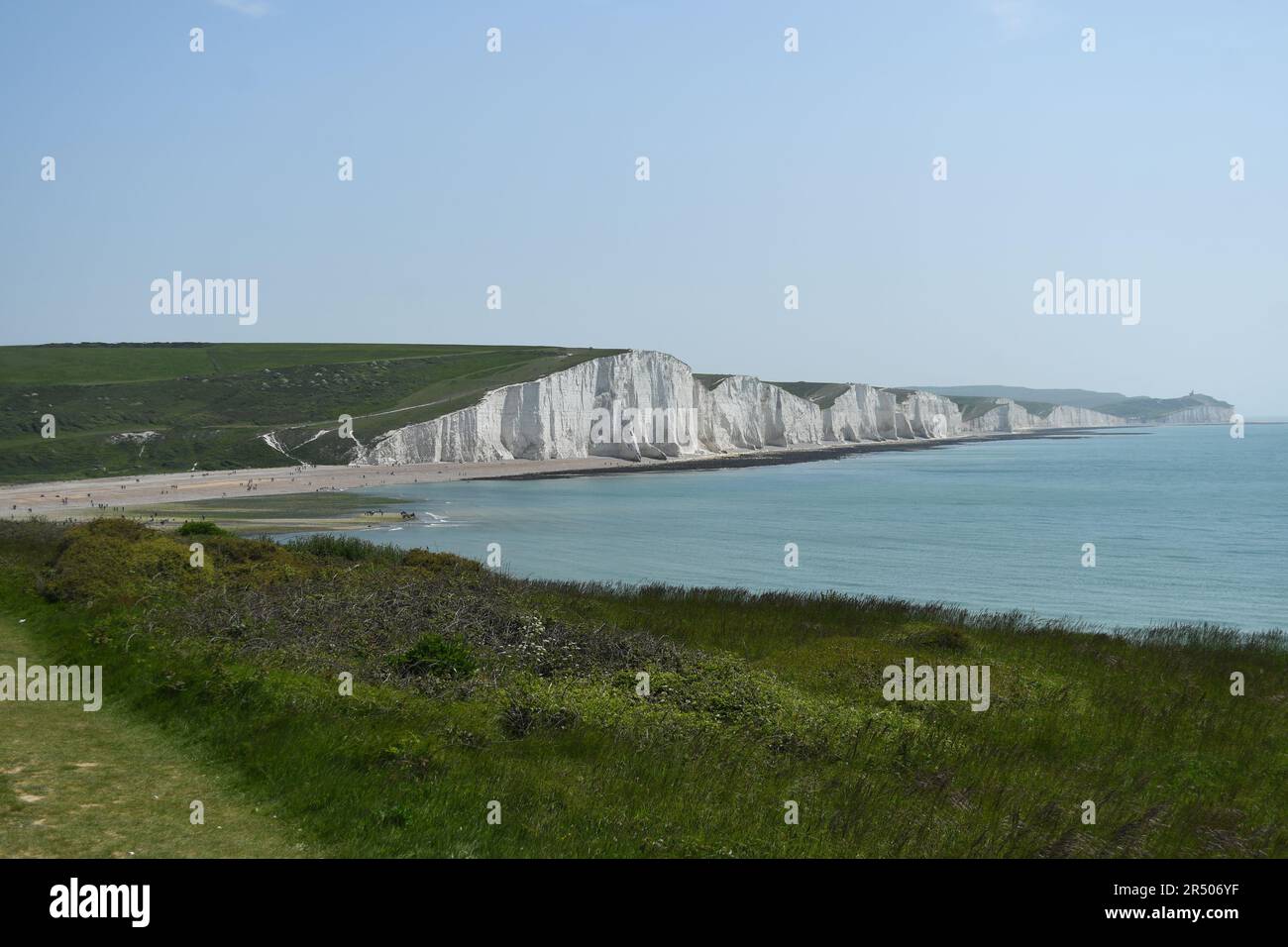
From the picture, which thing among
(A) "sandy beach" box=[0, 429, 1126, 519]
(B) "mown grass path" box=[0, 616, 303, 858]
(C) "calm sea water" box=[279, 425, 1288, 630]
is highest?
(A) "sandy beach" box=[0, 429, 1126, 519]

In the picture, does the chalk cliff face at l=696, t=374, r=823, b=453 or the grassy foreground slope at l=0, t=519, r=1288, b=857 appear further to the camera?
Result: the chalk cliff face at l=696, t=374, r=823, b=453

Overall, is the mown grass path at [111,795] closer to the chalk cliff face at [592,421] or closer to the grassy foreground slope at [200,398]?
the grassy foreground slope at [200,398]

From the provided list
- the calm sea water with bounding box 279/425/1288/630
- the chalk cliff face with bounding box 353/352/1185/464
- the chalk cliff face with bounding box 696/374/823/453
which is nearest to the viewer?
the calm sea water with bounding box 279/425/1288/630

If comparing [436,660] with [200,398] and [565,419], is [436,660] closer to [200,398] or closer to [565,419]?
[565,419]

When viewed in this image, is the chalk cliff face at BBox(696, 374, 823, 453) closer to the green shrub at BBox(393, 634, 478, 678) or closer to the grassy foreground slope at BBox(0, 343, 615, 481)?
the grassy foreground slope at BBox(0, 343, 615, 481)

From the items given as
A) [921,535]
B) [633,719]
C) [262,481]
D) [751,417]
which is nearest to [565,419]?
[262,481]

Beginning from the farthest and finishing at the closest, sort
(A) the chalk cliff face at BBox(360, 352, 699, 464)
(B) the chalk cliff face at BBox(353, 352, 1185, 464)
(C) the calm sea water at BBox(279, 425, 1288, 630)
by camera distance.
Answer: (B) the chalk cliff face at BBox(353, 352, 1185, 464), (A) the chalk cliff face at BBox(360, 352, 699, 464), (C) the calm sea water at BBox(279, 425, 1288, 630)

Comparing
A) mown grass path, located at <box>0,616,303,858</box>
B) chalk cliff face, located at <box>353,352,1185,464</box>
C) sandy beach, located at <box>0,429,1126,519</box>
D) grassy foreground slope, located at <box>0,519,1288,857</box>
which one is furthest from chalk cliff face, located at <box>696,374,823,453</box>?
mown grass path, located at <box>0,616,303,858</box>
